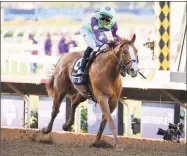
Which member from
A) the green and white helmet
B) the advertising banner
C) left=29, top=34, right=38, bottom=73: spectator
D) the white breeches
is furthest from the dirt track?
left=29, top=34, right=38, bottom=73: spectator

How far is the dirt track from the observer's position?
Answer: 25.6ft

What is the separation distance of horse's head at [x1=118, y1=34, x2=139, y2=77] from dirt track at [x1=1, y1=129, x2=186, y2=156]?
99 centimetres

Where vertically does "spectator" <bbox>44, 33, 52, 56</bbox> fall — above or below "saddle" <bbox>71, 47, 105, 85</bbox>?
above

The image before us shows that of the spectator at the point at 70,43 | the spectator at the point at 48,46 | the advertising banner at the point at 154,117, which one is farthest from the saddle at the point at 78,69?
the spectator at the point at 48,46

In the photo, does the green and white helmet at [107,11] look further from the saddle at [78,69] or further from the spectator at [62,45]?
the spectator at [62,45]

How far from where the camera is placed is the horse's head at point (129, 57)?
783cm

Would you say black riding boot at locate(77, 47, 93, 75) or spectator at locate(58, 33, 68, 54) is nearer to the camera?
black riding boot at locate(77, 47, 93, 75)

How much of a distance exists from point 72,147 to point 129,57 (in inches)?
61.3

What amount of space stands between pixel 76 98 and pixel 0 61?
12.2ft

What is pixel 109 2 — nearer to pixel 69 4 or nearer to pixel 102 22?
pixel 69 4

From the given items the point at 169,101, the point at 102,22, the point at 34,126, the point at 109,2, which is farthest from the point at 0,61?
the point at 102,22

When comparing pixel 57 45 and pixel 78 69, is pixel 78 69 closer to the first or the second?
pixel 78 69

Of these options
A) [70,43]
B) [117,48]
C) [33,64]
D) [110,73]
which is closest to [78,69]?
[110,73]

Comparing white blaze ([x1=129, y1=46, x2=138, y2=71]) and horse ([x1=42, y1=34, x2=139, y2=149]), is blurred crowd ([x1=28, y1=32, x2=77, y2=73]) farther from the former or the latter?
white blaze ([x1=129, y1=46, x2=138, y2=71])
